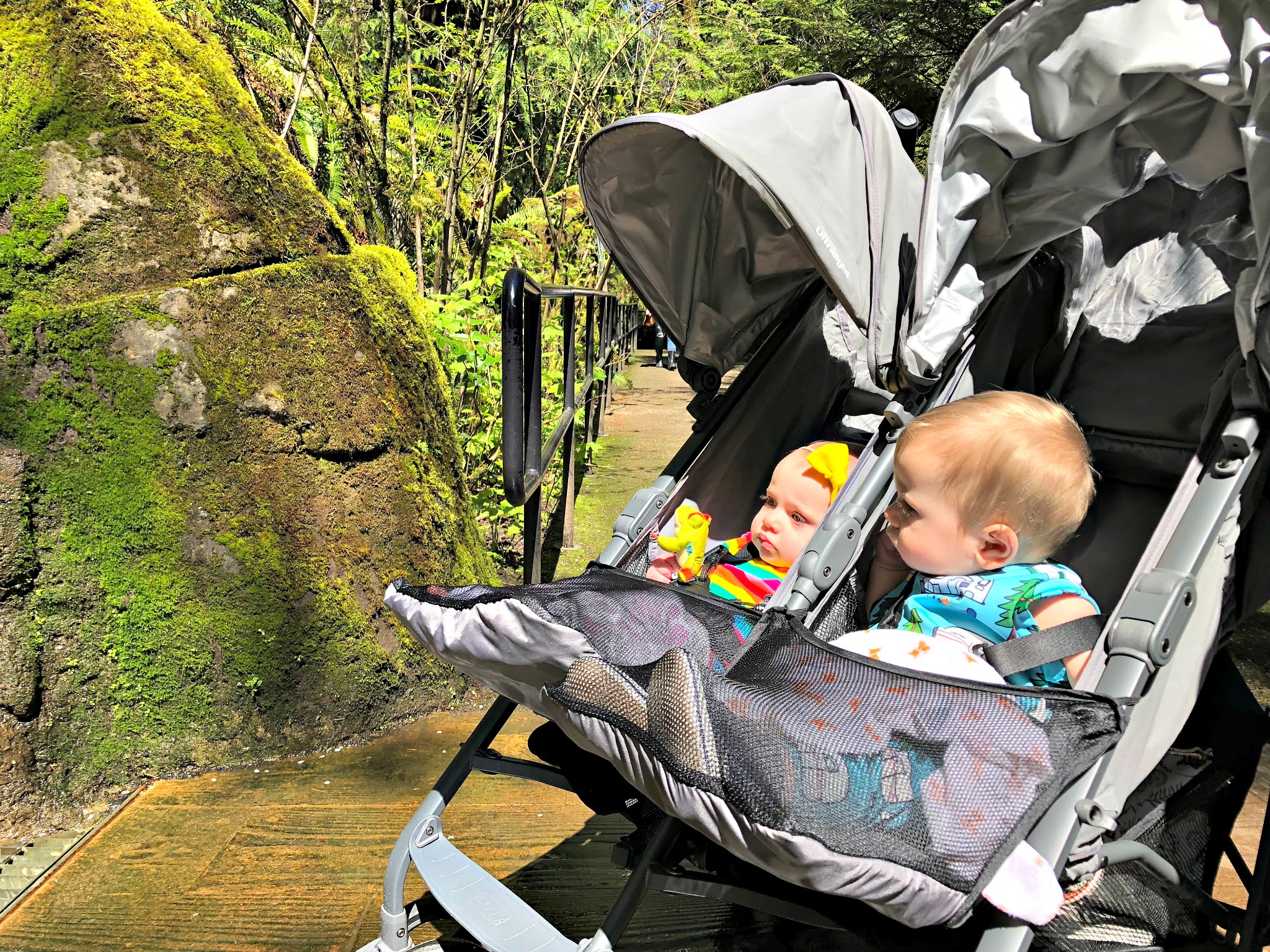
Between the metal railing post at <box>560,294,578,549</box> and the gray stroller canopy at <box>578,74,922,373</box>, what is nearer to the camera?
the gray stroller canopy at <box>578,74,922,373</box>

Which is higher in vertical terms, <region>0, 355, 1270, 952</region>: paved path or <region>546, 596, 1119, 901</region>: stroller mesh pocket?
<region>546, 596, 1119, 901</region>: stroller mesh pocket

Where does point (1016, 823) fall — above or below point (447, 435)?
above

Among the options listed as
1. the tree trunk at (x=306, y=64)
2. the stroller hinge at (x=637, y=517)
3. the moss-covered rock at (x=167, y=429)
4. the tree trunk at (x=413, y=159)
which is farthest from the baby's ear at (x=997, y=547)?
the tree trunk at (x=413, y=159)

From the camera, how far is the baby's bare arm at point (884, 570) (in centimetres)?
237

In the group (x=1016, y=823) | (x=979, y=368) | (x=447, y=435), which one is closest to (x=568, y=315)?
(x=447, y=435)

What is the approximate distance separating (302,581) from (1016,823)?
2434 mm

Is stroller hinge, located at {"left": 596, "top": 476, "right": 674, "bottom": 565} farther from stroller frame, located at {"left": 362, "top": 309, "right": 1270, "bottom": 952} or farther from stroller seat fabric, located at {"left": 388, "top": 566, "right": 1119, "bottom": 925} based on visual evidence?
stroller seat fabric, located at {"left": 388, "top": 566, "right": 1119, "bottom": 925}

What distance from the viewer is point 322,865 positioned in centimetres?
268

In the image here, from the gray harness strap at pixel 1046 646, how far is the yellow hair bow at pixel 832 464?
719mm

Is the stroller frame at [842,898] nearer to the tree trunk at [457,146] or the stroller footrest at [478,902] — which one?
the stroller footrest at [478,902]

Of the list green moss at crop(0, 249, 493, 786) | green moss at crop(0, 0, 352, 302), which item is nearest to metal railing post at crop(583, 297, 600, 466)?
green moss at crop(0, 249, 493, 786)

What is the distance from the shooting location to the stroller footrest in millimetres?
1886

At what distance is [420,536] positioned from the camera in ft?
11.6

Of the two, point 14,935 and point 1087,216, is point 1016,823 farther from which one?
point 14,935
